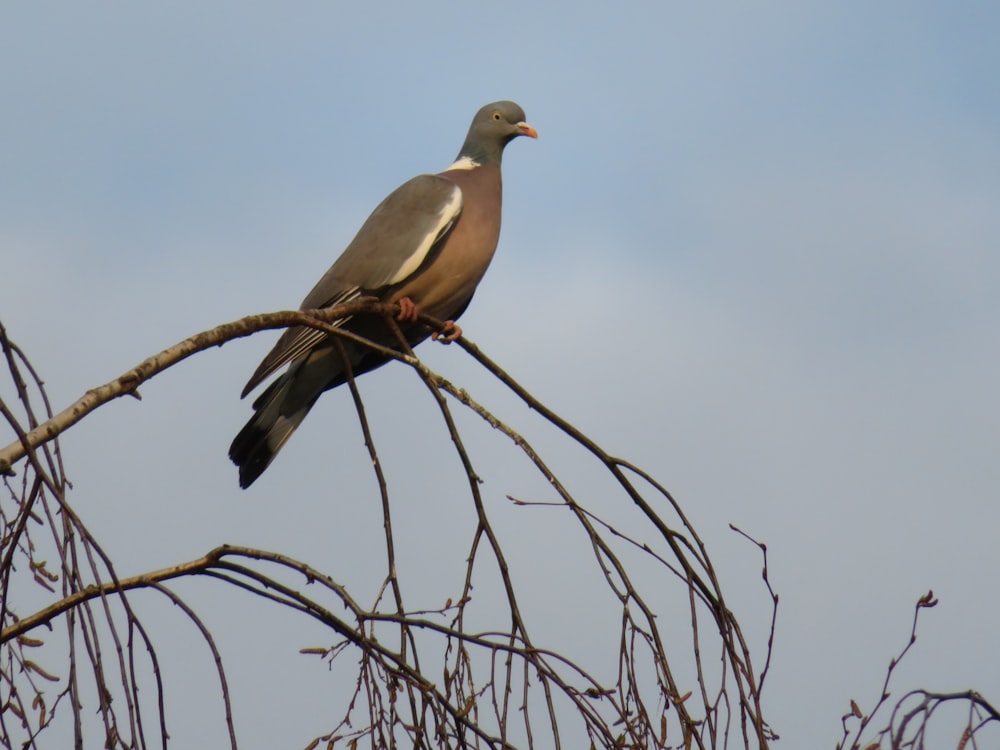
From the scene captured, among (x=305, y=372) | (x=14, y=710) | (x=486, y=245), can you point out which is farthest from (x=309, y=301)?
(x=14, y=710)

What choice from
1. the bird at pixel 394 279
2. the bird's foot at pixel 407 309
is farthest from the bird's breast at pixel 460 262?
the bird's foot at pixel 407 309

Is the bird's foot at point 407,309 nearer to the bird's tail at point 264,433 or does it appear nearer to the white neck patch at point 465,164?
the bird's tail at point 264,433

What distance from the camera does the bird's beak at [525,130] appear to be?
5.46m

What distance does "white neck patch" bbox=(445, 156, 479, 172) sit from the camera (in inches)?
208

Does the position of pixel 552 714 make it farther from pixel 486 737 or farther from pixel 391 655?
pixel 391 655

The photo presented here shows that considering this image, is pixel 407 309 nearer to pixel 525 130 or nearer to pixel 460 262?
pixel 460 262

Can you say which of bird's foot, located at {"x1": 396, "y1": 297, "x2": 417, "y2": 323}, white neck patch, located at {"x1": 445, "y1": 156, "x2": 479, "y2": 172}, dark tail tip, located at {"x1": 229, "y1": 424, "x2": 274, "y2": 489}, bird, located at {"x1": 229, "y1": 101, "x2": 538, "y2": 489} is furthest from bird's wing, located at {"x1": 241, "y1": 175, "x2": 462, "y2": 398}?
dark tail tip, located at {"x1": 229, "y1": 424, "x2": 274, "y2": 489}

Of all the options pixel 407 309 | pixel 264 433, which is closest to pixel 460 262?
pixel 407 309

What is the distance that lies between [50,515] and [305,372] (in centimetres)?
202

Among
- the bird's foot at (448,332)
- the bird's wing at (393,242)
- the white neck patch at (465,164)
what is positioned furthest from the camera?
the white neck patch at (465,164)

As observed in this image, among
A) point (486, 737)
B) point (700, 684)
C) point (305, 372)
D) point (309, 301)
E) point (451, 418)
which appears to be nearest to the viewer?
point (486, 737)

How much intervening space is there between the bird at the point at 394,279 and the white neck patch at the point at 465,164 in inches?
8.3

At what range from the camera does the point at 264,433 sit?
4270 mm

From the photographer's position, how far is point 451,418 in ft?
8.82
